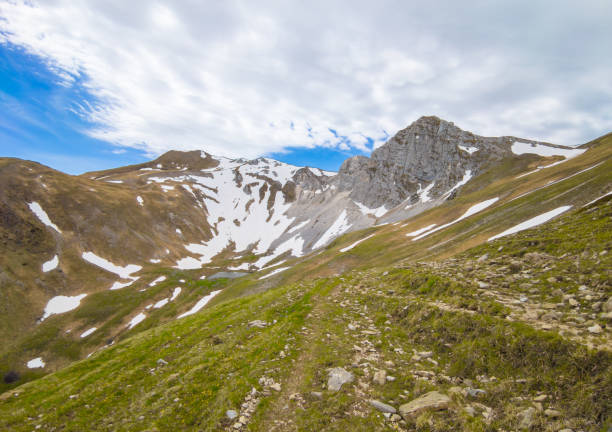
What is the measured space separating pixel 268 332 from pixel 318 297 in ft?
21.5

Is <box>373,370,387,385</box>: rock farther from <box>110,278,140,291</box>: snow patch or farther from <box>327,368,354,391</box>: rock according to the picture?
<box>110,278,140,291</box>: snow patch

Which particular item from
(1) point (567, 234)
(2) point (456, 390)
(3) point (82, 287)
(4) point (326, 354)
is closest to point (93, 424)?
(4) point (326, 354)

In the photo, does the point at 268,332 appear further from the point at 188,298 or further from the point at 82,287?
the point at 82,287

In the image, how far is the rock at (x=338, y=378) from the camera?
8.80 meters

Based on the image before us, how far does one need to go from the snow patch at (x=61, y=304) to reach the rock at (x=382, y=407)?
108m

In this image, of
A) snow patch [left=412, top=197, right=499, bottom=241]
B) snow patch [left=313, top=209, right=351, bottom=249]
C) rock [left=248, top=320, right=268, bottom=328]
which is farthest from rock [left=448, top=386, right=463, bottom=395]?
snow patch [left=313, top=209, right=351, bottom=249]

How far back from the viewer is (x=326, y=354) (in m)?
11.0

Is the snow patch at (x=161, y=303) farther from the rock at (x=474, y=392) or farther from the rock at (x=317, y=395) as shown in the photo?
the rock at (x=474, y=392)

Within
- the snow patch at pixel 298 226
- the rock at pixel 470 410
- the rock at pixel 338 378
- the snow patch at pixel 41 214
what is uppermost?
the snow patch at pixel 41 214

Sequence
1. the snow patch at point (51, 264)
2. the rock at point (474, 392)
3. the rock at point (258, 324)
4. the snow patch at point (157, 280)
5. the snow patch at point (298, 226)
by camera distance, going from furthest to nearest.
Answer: the snow patch at point (298, 226) < the snow patch at point (157, 280) < the snow patch at point (51, 264) < the rock at point (258, 324) < the rock at point (474, 392)

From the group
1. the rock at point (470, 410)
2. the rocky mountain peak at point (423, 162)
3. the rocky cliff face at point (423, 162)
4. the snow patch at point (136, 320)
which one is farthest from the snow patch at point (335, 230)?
the rock at point (470, 410)

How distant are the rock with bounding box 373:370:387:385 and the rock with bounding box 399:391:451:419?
1.26 meters

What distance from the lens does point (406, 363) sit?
9.57m

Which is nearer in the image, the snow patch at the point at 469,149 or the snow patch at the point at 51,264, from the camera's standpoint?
the snow patch at the point at 51,264
